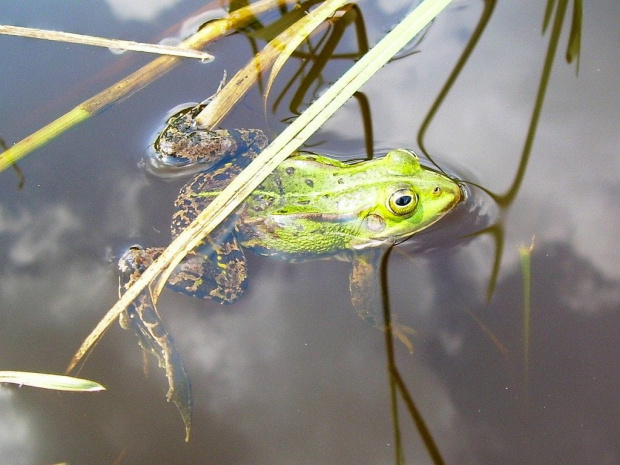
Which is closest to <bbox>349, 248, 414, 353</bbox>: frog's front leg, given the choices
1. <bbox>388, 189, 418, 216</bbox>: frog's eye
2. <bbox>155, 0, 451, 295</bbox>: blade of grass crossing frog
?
<bbox>388, 189, 418, 216</bbox>: frog's eye

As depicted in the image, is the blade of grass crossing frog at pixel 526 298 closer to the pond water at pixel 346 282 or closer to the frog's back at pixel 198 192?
the pond water at pixel 346 282

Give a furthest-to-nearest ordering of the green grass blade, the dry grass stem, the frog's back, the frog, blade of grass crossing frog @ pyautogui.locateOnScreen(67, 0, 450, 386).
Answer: the dry grass stem
the frog's back
the frog
blade of grass crossing frog @ pyautogui.locateOnScreen(67, 0, 450, 386)
the green grass blade

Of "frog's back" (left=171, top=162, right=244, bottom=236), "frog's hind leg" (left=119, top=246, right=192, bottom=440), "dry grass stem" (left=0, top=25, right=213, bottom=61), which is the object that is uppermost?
"dry grass stem" (left=0, top=25, right=213, bottom=61)

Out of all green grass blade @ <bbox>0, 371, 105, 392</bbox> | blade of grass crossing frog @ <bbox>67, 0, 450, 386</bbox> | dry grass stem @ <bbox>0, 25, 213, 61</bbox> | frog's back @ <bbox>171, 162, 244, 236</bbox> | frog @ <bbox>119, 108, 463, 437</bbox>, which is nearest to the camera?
green grass blade @ <bbox>0, 371, 105, 392</bbox>

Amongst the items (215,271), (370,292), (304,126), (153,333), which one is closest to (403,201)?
(370,292)

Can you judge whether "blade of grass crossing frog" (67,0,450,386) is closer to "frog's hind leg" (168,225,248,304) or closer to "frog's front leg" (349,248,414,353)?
"frog's hind leg" (168,225,248,304)

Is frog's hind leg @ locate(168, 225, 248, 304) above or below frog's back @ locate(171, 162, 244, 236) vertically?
below

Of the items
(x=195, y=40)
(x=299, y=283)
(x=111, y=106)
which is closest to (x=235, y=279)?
(x=299, y=283)

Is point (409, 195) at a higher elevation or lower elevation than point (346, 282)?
higher

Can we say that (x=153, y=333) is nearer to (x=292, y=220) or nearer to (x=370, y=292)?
(x=292, y=220)
